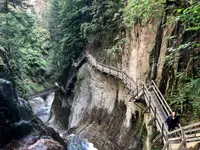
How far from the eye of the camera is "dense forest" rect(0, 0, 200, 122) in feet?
34.7

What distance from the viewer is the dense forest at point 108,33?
10573mm

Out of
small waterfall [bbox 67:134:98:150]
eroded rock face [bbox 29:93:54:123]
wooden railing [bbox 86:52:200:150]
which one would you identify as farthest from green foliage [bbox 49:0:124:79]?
eroded rock face [bbox 29:93:54:123]

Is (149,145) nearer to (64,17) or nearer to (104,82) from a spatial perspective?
(104,82)

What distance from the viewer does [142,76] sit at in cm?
1638

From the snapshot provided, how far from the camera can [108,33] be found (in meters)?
25.4

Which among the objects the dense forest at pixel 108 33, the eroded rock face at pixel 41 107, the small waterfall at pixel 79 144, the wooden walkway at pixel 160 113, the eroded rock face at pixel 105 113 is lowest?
the eroded rock face at pixel 41 107

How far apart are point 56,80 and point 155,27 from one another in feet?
79.2

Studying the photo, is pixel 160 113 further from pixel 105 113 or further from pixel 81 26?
pixel 81 26

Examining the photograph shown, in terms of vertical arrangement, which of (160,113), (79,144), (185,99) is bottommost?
(79,144)

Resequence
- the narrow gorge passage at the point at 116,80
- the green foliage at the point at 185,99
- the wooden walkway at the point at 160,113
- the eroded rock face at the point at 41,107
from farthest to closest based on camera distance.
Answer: the eroded rock face at the point at 41,107 → the narrow gorge passage at the point at 116,80 → the green foliage at the point at 185,99 → the wooden walkway at the point at 160,113

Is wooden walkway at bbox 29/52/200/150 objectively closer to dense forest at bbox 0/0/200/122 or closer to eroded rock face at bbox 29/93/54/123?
dense forest at bbox 0/0/200/122

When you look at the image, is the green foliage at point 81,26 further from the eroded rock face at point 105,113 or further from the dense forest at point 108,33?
the eroded rock face at point 105,113

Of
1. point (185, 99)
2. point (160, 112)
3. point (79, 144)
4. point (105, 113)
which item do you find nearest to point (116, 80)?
point (105, 113)

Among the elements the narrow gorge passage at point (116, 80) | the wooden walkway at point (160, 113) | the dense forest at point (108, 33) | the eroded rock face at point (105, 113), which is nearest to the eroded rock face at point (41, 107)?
the narrow gorge passage at point (116, 80)
